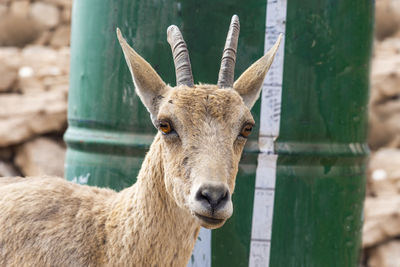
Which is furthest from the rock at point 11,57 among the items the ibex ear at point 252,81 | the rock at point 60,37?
the ibex ear at point 252,81

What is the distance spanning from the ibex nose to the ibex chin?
4.7 inches

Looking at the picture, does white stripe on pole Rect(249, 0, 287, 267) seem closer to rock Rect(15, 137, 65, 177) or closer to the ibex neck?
the ibex neck

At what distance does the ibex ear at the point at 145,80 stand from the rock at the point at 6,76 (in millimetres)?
6945

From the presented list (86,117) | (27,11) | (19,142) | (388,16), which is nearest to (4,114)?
(19,142)

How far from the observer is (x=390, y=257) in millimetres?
8102

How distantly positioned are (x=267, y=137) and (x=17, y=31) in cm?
805

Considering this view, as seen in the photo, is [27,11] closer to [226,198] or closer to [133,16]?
[133,16]

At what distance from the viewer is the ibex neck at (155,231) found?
2.91 m

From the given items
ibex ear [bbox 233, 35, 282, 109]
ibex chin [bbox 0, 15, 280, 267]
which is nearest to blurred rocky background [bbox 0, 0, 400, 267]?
ibex chin [bbox 0, 15, 280, 267]

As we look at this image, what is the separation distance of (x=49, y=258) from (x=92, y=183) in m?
1.14

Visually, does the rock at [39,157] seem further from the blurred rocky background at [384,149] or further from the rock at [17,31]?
the blurred rocky background at [384,149]

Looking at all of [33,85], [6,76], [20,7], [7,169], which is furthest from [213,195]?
[20,7]

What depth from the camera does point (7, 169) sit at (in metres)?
8.62

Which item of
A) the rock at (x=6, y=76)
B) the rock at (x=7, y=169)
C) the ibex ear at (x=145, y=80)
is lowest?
the rock at (x=7, y=169)
